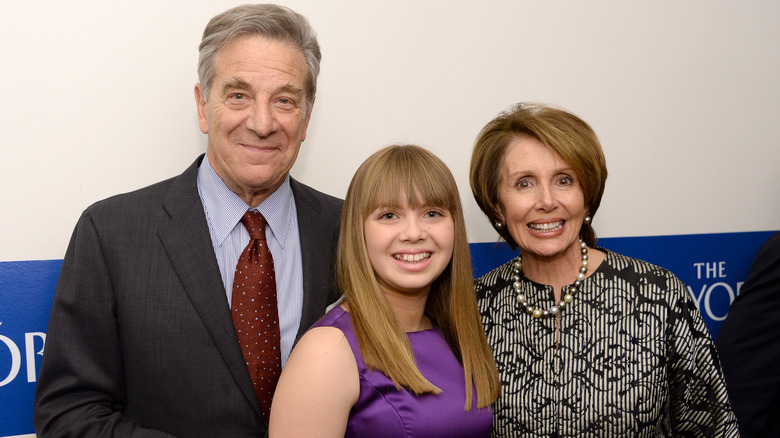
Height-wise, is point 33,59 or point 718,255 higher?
point 33,59

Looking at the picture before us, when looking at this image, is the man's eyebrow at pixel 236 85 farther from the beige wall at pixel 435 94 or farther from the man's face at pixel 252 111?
the beige wall at pixel 435 94

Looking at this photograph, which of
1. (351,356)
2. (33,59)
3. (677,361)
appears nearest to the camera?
(351,356)

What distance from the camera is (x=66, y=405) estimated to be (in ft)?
4.85

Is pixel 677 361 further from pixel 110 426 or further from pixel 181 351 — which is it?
pixel 110 426

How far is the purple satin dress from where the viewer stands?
4.71 feet

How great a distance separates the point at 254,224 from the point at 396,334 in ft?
1.46

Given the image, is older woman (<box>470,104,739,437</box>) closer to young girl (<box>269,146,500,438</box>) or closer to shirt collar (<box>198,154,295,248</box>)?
young girl (<box>269,146,500,438</box>)

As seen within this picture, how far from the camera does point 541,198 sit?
5.65 ft

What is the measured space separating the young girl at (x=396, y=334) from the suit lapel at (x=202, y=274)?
0.20 metres

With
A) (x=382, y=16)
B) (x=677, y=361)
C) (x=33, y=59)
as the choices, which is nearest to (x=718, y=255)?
(x=677, y=361)

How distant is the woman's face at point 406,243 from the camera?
152 centimetres

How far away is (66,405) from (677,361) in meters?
1.40

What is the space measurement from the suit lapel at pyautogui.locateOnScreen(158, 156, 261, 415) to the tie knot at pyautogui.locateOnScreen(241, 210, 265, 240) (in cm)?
10

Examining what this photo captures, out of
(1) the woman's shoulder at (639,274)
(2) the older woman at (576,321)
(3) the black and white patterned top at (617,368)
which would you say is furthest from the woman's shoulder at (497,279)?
(1) the woman's shoulder at (639,274)
